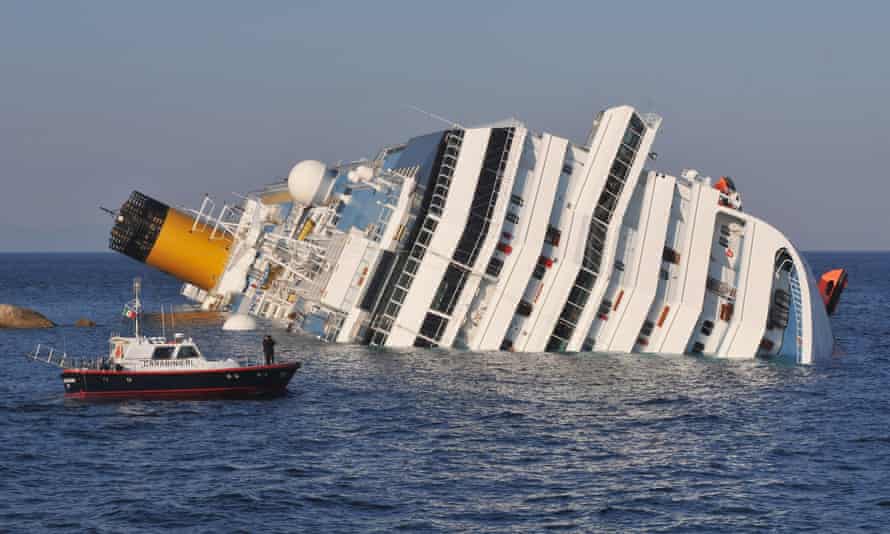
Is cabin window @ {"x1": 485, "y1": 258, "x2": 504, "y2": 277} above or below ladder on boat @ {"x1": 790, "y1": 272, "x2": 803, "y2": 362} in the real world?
below

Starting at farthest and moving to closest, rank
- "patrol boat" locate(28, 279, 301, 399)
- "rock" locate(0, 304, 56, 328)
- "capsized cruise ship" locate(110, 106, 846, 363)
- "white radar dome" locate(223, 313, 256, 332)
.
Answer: "rock" locate(0, 304, 56, 328) < "white radar dome" locate(223, 313, 256, 332) < "capsized cruise ship" locate(110, 106, 846, 363) < "patrol boat" locate(28, 279, 301, 399)

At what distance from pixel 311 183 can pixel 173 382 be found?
90.6ft

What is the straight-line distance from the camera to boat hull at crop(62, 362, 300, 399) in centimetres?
5019

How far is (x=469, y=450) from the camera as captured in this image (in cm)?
4162

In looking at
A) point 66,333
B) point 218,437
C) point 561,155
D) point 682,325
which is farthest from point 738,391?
point 66,333

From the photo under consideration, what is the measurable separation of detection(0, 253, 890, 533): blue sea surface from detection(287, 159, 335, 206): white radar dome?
15222 mm

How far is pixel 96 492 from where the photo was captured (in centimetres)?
3606

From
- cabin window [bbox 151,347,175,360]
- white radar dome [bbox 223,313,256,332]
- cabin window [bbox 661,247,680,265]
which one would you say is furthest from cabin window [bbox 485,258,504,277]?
white radar dome [bbox 223,313,256,332]

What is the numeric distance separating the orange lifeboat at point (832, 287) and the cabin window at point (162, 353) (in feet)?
132

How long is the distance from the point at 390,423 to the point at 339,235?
21994 mm

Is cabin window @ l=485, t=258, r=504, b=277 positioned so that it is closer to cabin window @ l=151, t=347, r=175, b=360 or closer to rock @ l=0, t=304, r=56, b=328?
cabin window @ l=151, t=347, r=175, b=360

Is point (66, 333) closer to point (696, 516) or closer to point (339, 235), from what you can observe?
point (339, 235)

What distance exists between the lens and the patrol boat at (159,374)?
5019 cm

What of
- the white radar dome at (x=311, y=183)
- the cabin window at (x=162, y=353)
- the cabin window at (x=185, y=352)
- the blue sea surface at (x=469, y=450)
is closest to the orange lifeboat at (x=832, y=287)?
the blue sea surface at (x=469, y=450)
